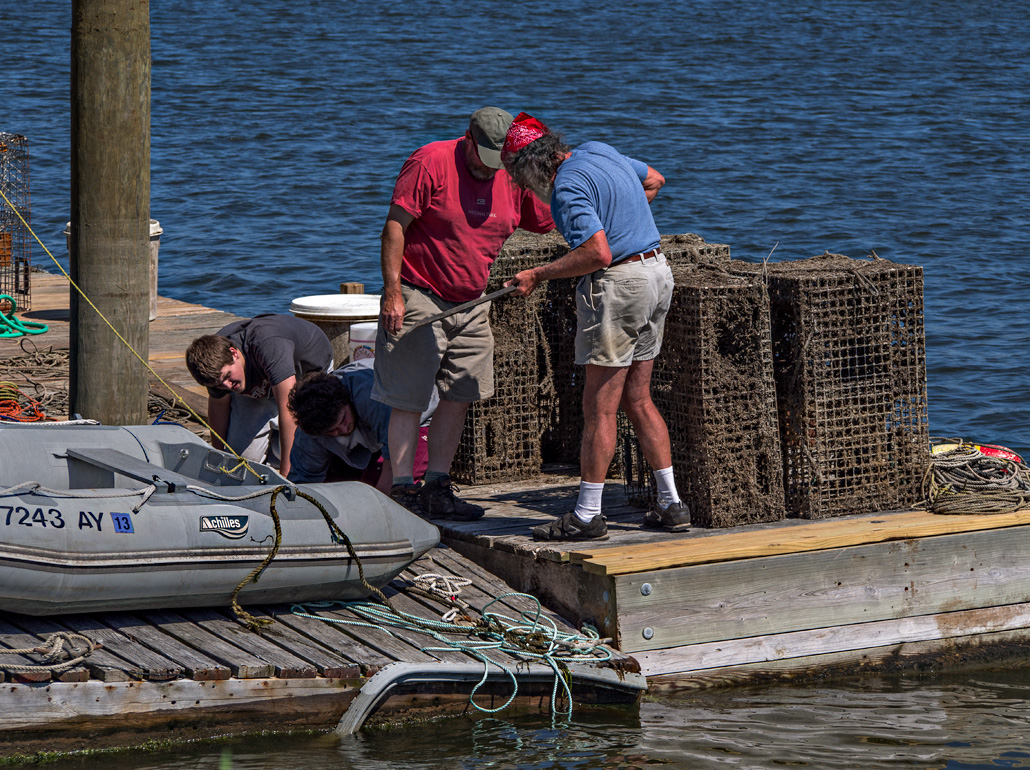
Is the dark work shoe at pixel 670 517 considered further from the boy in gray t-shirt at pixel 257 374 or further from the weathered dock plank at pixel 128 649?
the weathered dock plank at pixel 128 649

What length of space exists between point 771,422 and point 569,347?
120cm

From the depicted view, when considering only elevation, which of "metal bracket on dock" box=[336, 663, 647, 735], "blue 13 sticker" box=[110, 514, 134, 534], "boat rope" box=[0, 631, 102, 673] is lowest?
"metal bracket on dock" box=[336, 663, 647, 735]

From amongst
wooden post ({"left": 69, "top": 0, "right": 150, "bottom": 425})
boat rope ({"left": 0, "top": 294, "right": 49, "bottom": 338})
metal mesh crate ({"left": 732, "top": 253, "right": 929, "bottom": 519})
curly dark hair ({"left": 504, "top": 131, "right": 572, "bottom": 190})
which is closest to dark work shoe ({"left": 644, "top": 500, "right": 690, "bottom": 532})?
metal mesh crate ({"left": 732, "top": 253, "right": 929, "bottom": 519})

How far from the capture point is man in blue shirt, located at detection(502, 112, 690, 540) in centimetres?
515

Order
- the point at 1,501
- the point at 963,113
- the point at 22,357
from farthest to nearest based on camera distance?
1. the point at 963,113
2. the point at 22,357
3. the point at 1,501

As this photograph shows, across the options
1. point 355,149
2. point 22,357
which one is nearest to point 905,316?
point 22,357

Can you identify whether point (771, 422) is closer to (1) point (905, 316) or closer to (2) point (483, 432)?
(1) point (905, 316)

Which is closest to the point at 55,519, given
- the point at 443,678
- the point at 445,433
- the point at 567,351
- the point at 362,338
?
the point at 443,678

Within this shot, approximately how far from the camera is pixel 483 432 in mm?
6430

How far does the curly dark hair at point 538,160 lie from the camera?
5.25 m

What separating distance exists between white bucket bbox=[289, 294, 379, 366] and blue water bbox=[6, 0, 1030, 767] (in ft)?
14.9

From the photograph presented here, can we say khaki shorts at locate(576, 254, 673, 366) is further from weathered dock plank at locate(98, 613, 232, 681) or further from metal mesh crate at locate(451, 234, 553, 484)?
weathered dock plank at locate(98, 613, 232, 681)

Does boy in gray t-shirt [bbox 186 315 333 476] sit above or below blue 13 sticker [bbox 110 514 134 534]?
above

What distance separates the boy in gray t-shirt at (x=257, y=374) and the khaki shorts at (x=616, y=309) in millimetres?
1431
